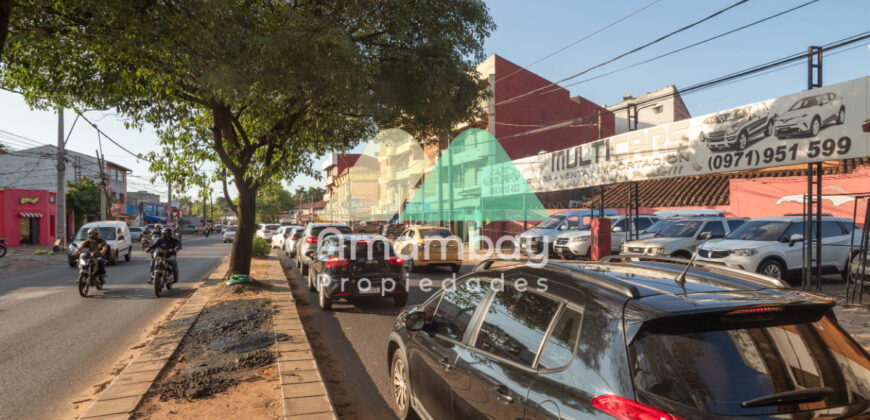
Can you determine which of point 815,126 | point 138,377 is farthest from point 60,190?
point 815,126

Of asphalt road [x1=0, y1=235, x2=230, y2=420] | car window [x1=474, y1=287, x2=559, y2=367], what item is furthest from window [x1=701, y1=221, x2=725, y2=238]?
asphalt road [x1=0, y1=235, x2=230, y2=420]

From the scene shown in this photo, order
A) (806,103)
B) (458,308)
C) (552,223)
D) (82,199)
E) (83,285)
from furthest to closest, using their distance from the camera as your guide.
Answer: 1. (82,199)
2. (552,223)
3. (83,285)
4. (806,103)
5. (458,308)

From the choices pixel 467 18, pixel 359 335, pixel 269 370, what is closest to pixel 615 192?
pixel 467 18

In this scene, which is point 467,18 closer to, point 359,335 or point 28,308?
point 359,335

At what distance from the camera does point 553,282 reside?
2.74 meters

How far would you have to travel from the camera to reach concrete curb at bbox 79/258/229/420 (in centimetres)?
400

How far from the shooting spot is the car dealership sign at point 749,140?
9102mm

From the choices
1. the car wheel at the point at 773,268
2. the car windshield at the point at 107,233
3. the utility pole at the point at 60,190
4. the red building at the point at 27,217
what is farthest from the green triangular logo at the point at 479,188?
the red building at the point at 27,217

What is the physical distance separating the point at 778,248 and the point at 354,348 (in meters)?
9.80

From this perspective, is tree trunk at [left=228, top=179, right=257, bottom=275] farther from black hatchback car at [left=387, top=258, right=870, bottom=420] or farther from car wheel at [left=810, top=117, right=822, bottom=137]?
car wheel at [left=810, top=117, right=822, bottom=137]

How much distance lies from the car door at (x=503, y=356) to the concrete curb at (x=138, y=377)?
9.46ft

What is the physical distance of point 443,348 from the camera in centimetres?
347

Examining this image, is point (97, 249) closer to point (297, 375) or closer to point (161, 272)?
point (161, 272)

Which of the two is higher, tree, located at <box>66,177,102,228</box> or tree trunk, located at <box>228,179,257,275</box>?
tree, located at <box>66,177,102,228</box>
